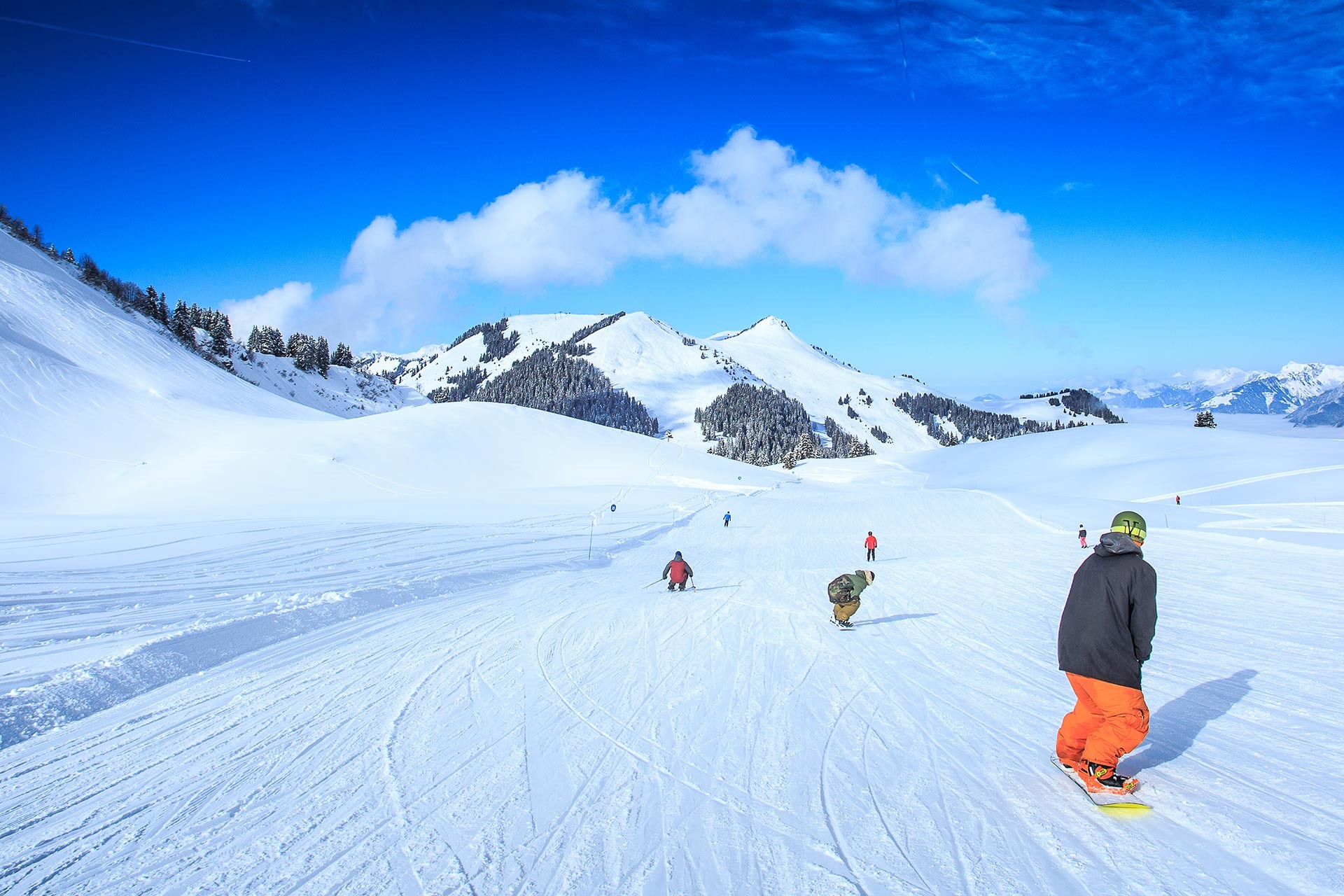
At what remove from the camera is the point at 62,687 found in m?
6.67

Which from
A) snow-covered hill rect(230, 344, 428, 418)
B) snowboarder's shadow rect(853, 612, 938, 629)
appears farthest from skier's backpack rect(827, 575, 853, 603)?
snow-covered hill rect(230, 344, 428, 418)

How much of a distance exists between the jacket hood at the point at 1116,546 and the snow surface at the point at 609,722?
194 cm

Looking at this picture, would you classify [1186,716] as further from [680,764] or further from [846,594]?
[680,764]

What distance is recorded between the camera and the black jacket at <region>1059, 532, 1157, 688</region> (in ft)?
14.6

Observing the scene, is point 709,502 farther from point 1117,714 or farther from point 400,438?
point 1117,714

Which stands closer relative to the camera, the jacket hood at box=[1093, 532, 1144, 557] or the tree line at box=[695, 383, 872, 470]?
the jacket hood at box=[1093, 532, 1144, 557]

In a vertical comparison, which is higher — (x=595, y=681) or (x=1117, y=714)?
(x=1117, y=714)

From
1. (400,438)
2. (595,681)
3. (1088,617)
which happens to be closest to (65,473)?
(400,438)

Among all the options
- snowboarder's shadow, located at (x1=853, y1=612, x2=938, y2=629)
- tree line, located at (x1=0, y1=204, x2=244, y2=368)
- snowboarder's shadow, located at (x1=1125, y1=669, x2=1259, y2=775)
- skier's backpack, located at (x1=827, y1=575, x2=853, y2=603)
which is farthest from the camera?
tree line, located at (x1=0, y1=204, x2=244, y2=368)

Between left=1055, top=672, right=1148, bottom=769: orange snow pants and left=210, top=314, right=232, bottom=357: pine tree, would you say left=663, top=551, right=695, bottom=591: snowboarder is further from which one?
left=210, top=314, right=232, bottom=357: pine tree

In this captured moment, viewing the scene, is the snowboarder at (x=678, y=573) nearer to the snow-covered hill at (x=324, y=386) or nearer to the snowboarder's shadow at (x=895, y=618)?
the snowboarder's shadow at (x=895, y=618)

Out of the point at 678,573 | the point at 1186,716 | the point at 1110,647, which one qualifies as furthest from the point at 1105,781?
the point at 678,573

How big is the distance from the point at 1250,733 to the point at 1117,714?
2813 mm

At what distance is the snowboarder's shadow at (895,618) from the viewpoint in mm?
11828
